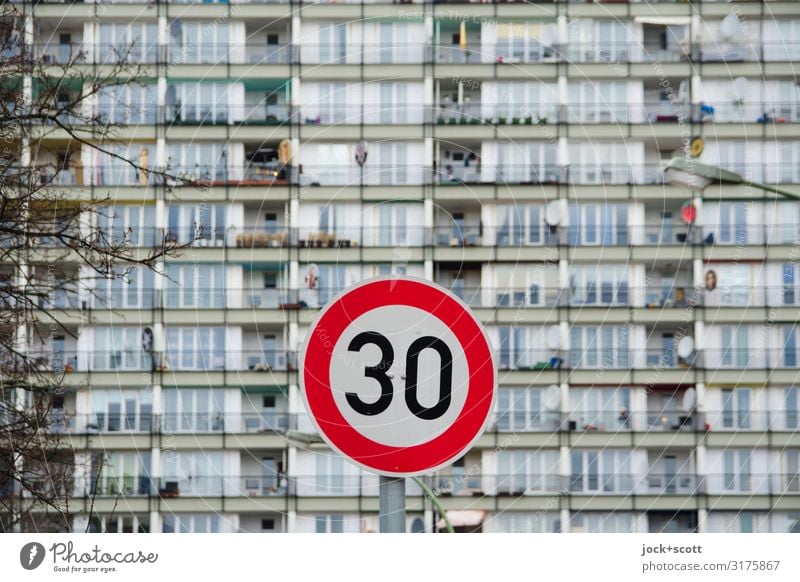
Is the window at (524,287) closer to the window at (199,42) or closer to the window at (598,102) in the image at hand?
the window at (598,102)

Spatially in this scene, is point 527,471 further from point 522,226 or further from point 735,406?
point 522,226

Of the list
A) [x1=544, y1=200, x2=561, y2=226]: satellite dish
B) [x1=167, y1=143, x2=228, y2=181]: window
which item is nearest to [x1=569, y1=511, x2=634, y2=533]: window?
[x1=544, y1=200, x2=561, y2=226]: satellite dish

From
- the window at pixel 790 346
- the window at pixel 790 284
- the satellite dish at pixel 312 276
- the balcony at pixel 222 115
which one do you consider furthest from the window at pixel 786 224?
the balcony at pixel 222 115

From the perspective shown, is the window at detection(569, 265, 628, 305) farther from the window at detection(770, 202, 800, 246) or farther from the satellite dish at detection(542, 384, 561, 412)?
the window at detection(770, 202, 800, 246)

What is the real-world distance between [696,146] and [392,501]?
Result: 57.6 meters

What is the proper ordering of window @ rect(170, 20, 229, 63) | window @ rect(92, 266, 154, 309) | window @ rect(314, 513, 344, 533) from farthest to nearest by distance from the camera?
window @ rect(170, 20, 229, 63) < window @ rect(92, 266, 154, 309) < window @ rect(314, 513, 344, 533)

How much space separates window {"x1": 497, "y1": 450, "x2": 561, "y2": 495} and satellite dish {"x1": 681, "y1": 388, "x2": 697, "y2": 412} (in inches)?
208

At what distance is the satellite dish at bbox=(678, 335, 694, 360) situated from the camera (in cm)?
6322

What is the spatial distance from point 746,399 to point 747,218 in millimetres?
6814

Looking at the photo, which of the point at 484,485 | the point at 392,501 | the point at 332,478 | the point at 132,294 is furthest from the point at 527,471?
the point at 392,501

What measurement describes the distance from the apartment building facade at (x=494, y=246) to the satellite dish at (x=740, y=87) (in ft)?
0.30

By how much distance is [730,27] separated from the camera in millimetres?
64375

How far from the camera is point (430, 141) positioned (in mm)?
63031
